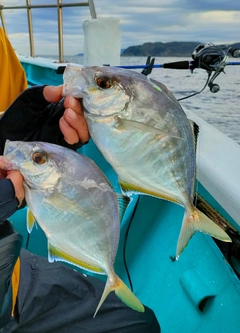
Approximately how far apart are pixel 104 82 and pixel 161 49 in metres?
4.14

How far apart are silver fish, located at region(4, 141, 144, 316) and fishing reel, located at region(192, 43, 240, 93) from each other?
70.2 inches

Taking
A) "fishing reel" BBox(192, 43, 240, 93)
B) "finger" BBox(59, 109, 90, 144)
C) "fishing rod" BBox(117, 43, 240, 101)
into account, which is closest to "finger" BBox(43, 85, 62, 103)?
"finger" BBox(59, 109, 90, 144)

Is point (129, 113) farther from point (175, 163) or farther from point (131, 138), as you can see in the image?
point (175, 163)

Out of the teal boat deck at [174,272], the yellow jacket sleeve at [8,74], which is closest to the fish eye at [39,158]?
the teal boat deck at [174,272]

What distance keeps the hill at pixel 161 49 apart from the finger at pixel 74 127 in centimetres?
272

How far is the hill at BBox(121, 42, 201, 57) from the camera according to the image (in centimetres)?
390

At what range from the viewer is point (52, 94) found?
111 centimetres

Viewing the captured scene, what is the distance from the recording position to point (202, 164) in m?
1.63

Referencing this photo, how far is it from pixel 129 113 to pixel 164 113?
8 cm

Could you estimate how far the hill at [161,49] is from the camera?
12.8ft

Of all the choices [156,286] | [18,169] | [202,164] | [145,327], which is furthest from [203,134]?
[18,169]

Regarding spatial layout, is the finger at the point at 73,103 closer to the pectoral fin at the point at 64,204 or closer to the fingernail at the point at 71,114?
the fingernail at the point at 71,114

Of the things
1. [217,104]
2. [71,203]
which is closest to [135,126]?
[71,203]

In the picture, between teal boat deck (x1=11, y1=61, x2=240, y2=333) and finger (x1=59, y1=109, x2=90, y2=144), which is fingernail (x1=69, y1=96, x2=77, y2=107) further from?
teal boat deck (x1=11, y1=61, x2=240, y2=333)
